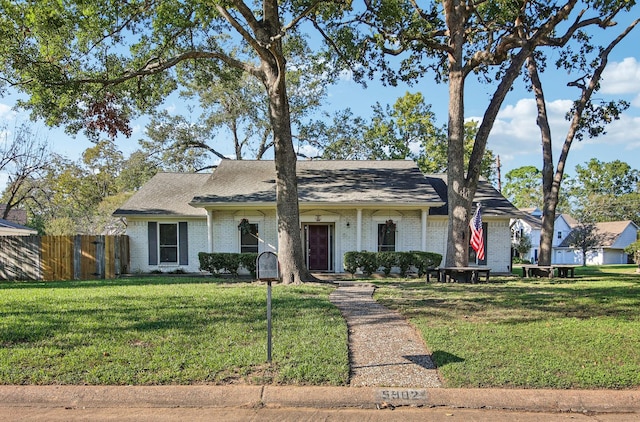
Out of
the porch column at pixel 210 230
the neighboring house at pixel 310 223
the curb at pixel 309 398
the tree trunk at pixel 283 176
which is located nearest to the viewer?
the curb at pixel 309 398

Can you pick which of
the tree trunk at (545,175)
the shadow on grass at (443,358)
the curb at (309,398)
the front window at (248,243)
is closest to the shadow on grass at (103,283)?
the front window at (248,243)

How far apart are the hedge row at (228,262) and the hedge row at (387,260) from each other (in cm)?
350

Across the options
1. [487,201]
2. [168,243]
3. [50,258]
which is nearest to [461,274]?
[487,201]

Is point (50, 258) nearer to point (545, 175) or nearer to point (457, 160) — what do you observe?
point (457, 160)

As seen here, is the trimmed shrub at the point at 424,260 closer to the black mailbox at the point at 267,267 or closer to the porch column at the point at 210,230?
the porch column at the point at 210,230

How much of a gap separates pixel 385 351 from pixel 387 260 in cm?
1068

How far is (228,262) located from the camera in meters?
17.0

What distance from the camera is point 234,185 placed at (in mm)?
19266

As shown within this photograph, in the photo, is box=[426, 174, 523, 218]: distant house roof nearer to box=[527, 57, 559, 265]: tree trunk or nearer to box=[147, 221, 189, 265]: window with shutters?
box=[527, 57, 559, 265]: tree trunk

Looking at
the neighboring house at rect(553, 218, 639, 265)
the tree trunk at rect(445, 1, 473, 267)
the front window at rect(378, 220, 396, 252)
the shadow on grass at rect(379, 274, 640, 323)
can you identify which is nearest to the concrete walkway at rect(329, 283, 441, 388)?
the shadow on grass at rect(379, 274, 640, 323)

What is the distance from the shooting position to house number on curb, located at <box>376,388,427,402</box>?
500cm

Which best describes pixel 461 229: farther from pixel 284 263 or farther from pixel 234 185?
pixel 234 185

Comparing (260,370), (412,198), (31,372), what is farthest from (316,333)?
(412,198)

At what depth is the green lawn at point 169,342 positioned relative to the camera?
5.31 metres
